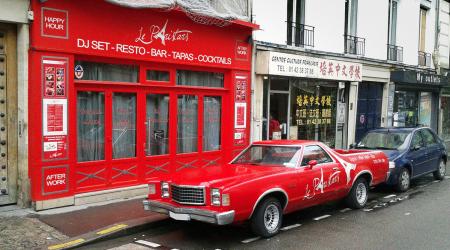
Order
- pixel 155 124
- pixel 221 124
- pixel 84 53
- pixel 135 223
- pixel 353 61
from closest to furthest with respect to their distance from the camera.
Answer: pixel 135 223 < pixel 84 53 < pixel 155 124 < pixel 221 124 < pixel 353 61

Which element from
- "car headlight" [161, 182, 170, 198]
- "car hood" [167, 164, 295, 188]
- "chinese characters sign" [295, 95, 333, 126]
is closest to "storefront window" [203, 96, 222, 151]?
"chinese characters sign" [295, 95, 333, 126]

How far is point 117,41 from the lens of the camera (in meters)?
9.40

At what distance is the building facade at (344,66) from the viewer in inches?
532

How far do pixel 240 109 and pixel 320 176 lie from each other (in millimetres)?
4812

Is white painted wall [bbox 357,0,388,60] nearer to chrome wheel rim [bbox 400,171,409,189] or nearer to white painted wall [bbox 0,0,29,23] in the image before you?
chrome wheel rim [bbox 400,171,409,189]

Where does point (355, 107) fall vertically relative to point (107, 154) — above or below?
above

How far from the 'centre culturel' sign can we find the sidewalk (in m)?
6.10

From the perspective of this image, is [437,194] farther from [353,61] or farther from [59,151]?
[59,151]

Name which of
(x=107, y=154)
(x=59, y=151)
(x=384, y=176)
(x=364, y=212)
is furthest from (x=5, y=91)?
(x=384, y=176)

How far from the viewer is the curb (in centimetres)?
→ 650

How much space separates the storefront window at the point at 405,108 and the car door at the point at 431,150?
25.1 feet

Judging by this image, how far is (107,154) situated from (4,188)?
205 centimetres

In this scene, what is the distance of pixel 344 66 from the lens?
632 inches

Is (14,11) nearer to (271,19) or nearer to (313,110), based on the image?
(271,19)
